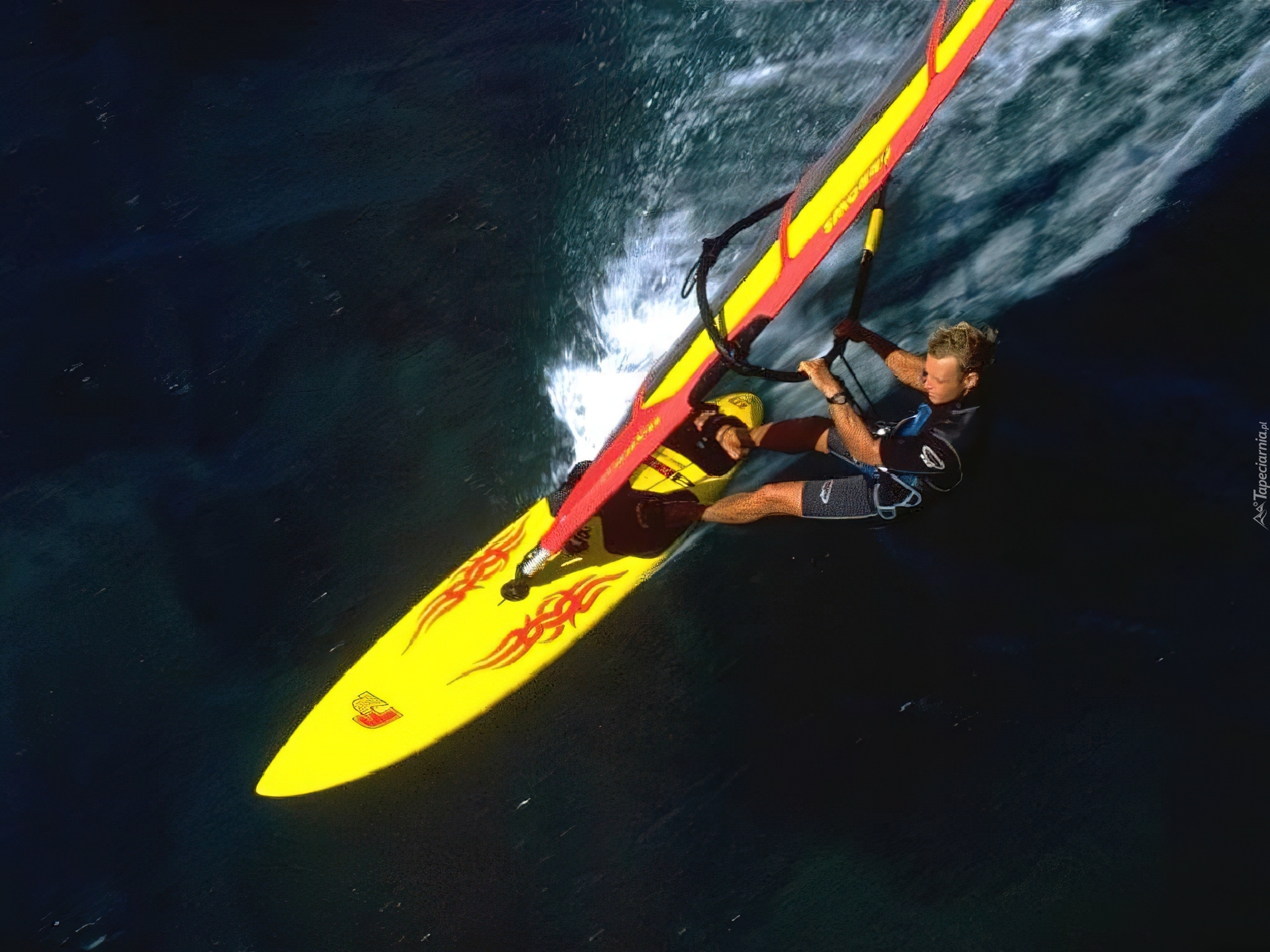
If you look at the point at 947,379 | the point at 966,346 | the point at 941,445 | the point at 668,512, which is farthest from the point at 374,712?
the point at 966,346

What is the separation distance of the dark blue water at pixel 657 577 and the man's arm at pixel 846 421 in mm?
1157

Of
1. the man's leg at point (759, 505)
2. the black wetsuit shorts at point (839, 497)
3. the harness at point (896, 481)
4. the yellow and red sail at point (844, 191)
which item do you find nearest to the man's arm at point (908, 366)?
the harness at point (896, 481)

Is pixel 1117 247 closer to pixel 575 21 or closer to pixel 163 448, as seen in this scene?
pixel 575 21

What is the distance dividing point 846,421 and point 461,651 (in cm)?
230

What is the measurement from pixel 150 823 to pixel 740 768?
2.97 m

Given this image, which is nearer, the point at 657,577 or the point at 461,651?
the point at 461,651

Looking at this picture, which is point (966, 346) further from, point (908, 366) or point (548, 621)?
point (548, 621)

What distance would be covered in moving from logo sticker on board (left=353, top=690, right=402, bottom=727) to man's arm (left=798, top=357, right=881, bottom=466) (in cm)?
261

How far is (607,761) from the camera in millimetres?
4914

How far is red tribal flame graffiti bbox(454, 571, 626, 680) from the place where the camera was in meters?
4.93

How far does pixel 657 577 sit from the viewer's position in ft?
17.0

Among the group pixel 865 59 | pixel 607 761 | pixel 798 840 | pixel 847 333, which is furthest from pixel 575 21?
pixel 798 840

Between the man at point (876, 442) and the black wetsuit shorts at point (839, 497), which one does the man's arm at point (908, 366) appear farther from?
the black wetsuit shorts at point (839, 497)

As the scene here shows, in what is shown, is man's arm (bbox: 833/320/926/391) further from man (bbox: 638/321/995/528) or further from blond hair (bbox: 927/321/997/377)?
blond hair (bbox: 927/321/997/377)
